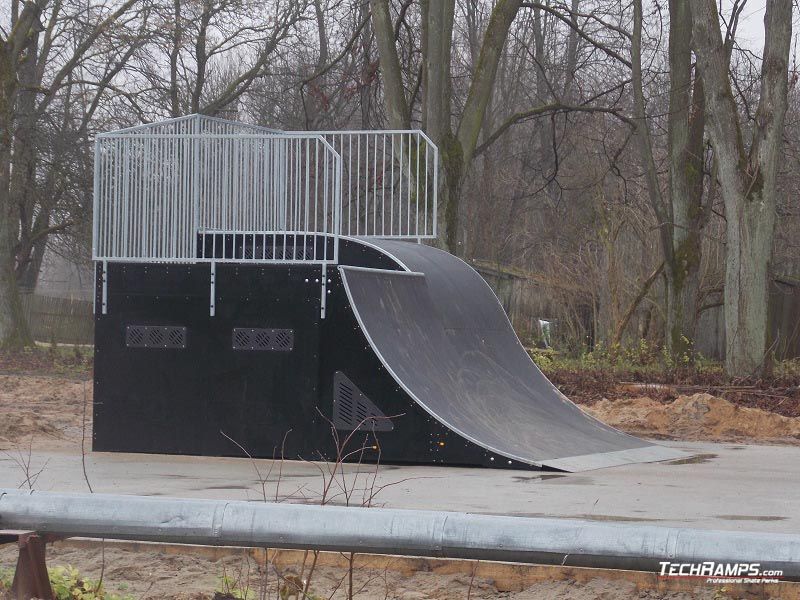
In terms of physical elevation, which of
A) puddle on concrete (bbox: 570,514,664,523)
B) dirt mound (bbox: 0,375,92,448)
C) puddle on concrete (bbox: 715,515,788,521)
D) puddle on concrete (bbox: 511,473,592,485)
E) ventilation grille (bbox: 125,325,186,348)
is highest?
ventilation grille (bbox: 125,325,186,348)

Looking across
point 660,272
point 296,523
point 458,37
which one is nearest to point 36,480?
point 296,523

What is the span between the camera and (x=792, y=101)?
36.9 meters

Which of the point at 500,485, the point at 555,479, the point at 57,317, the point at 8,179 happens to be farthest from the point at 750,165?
the point at 57,317

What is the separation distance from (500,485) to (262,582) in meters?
3.58

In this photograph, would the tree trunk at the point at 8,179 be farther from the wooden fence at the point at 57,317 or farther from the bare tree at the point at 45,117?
the wooden fence at the point at 57,317

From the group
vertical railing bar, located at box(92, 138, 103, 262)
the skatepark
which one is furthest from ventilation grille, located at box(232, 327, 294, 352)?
vertical railing bar, located at box(92, 138, 103, 262)

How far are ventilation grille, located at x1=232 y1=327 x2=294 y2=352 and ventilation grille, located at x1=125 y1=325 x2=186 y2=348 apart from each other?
0.52 meters

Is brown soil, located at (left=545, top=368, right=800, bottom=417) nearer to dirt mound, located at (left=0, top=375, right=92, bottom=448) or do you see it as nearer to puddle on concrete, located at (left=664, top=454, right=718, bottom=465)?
puddle on concrete, located at (left=664, top=454, right=718, bottom=465)

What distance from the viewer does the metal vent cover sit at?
10039mm

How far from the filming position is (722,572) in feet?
10.4

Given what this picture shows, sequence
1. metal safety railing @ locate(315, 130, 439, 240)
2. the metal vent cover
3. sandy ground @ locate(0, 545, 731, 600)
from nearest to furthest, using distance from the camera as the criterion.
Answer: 1. sandy ground @ locate(0, 545, 731, 600)
2. the metal vent cover
3. metal safety railing @ locate(315, 130, 439, 240)

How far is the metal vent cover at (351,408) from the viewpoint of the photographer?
10039 mm

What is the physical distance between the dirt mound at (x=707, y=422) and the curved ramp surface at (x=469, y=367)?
226 cm

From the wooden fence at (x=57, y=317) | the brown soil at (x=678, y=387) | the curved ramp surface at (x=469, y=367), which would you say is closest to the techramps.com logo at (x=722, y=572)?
Answer: the curved ramp surface at (x=469, y=367)
